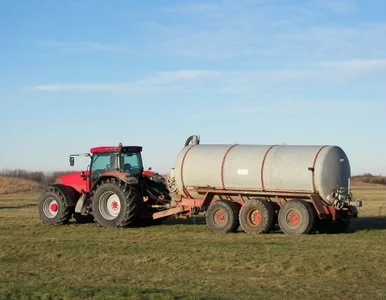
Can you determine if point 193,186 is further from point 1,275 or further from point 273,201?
point 1,275

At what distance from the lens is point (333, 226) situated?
748 inches

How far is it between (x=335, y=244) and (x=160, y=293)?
267 inches

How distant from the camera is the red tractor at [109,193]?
20.2 m

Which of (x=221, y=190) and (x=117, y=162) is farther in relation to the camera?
(x=117, y=162)

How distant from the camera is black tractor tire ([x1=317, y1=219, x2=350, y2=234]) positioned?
18.8 meters

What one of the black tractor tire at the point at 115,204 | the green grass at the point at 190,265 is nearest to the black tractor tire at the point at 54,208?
the black tractor tire at the point at 115,204

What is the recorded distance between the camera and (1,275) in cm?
1215

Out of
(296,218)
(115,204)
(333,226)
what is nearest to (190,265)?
(296,218)

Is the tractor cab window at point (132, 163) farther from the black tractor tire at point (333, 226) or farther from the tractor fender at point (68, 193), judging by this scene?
the black tractor tire at point (333, 226)

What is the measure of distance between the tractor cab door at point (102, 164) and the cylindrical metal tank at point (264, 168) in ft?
7.47

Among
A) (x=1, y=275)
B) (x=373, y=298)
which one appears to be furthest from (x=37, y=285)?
(x=373, y=298)

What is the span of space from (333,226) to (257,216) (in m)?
2.25

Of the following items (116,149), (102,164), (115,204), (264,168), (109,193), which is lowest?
(115,204)

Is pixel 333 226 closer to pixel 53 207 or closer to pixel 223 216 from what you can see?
pixel 223 216
